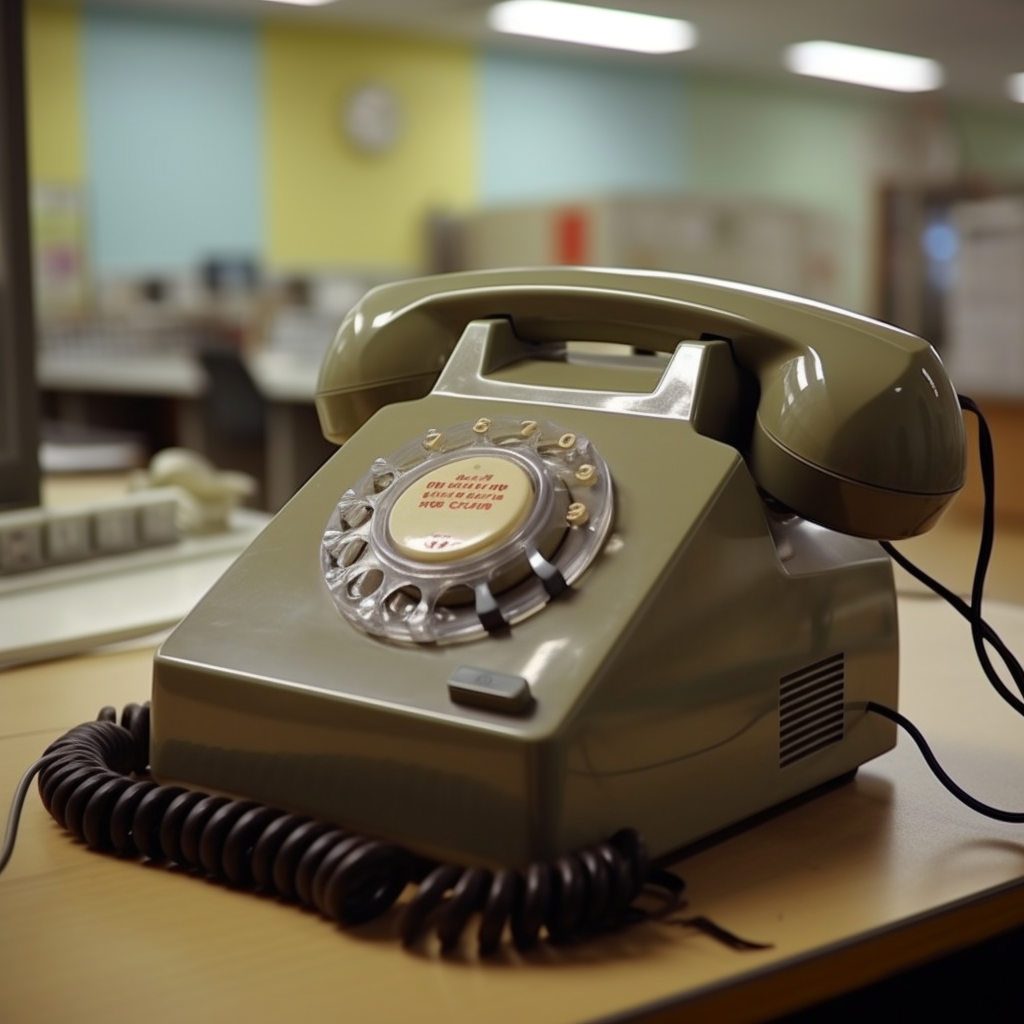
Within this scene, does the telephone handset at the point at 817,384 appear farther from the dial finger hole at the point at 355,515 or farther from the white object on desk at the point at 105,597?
the white object on desk at the point at 105,597

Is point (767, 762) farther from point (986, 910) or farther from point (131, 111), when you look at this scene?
point (131, 111)

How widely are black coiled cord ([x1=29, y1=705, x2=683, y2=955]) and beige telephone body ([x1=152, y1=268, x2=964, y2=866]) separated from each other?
14 mm

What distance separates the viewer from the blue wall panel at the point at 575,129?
7.49 m

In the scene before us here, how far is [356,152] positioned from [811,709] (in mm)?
6646

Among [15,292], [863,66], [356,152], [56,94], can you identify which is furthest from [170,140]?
[15,292]

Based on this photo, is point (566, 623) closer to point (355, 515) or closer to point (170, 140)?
point (355, 515)

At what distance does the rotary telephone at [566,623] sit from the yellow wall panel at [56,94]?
227 inches

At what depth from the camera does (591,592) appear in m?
0.54

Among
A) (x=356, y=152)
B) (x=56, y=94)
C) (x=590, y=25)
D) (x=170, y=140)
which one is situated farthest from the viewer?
(x=356, y=152)

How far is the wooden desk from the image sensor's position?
1.47 feet

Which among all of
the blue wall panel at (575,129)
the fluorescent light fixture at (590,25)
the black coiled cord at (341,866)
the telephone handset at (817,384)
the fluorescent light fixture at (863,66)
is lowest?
the black coiled cord at (341,866)

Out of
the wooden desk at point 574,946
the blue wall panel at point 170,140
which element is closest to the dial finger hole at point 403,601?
the wooden desk at point 574,946

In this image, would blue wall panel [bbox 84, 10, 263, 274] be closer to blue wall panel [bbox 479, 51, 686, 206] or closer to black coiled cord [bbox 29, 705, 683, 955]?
blue wall panel [bbox 479, 51, 686, 206]

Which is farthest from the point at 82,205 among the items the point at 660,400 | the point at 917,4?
the point at 660,400
